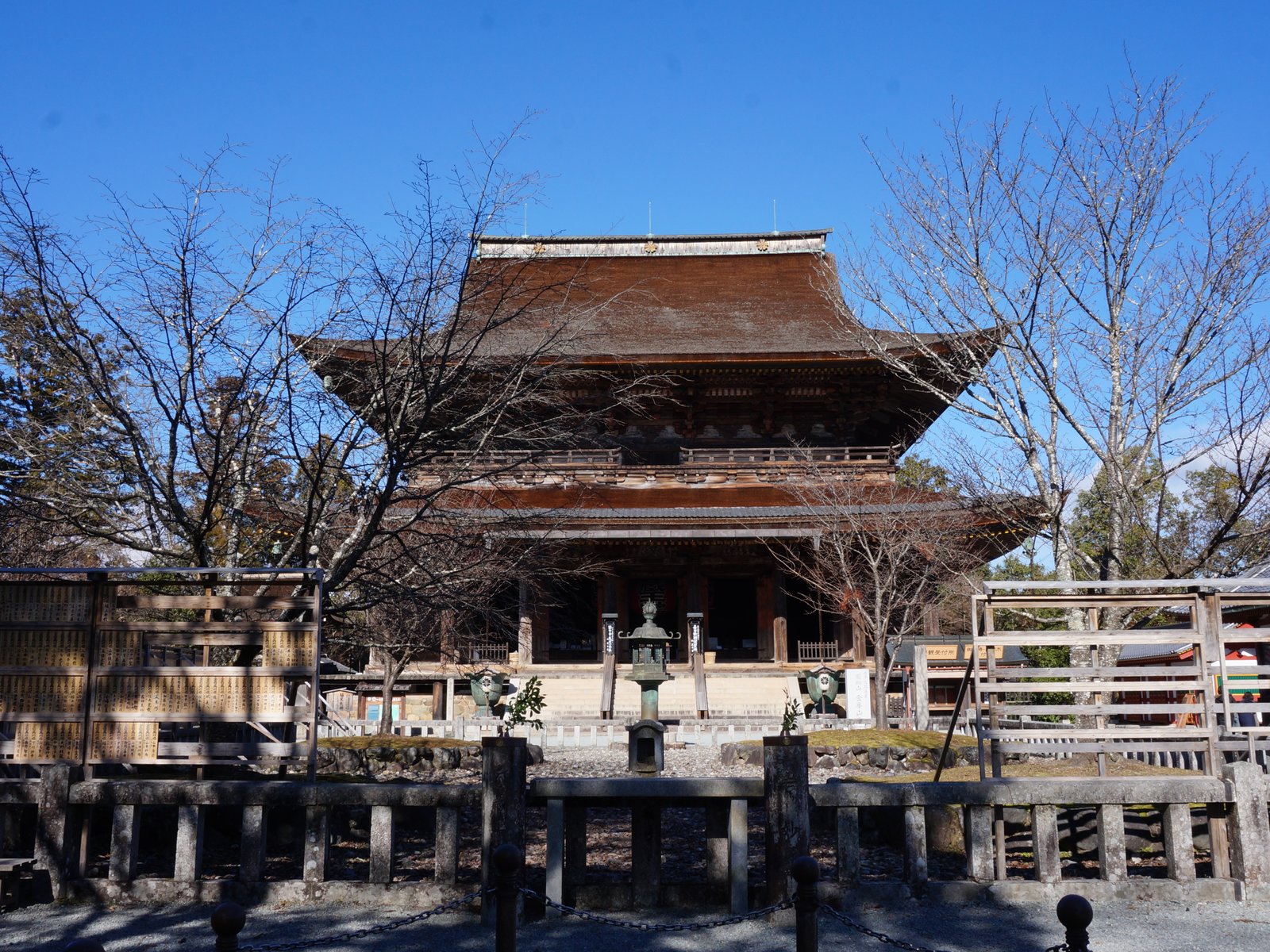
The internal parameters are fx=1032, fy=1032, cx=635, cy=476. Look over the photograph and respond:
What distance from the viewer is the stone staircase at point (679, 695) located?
1912 cm

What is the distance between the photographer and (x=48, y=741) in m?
6.59

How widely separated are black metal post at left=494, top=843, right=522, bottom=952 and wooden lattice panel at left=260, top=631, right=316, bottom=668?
2873 millimetres

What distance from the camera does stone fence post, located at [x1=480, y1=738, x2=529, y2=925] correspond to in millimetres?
5977

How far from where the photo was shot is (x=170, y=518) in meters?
7.73

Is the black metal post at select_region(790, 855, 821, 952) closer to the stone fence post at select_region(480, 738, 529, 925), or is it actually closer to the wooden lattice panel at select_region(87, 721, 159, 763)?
the stone fence post at select_region(480, 738, 529, 925)

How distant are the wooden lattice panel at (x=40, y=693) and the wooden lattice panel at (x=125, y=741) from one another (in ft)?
0.77

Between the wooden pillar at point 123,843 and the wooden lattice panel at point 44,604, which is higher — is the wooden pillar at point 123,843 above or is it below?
below

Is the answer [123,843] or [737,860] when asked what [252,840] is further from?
[737,860]

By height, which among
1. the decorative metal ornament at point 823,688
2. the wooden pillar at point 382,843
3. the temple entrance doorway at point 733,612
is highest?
the temple entrance doorway at point 733,612

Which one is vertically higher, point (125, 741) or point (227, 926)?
point (125, 741)

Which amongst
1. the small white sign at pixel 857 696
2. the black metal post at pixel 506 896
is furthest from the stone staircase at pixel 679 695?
the black metal post at pixel 506 896

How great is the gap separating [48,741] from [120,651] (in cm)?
70

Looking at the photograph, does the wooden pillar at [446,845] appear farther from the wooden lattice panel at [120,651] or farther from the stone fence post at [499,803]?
the wooden lattice panel at [120,651]

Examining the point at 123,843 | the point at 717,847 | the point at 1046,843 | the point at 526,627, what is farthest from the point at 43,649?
the point at 526,627
